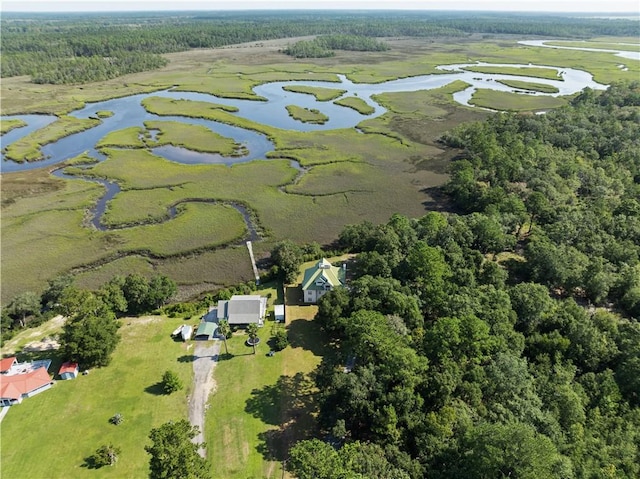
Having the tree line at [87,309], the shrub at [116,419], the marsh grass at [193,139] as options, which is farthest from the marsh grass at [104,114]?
the shrub at [116,419]

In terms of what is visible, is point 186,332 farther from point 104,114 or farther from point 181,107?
point 104,114

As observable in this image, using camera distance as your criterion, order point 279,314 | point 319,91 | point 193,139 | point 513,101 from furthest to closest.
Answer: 1. point 319,91
2. point 513,101
3. point 193,139
4. point 279,314

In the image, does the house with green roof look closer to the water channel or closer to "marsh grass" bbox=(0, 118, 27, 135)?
the water channel

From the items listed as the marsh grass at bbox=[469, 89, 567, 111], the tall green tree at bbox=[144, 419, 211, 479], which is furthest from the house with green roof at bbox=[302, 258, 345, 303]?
the marsh grass at bbox=[469, 89, 567, 111]

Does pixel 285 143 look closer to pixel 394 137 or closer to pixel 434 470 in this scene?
pixel 394 137

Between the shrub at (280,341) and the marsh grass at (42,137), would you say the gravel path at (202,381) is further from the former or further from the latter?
the marsh grass at (42,137)

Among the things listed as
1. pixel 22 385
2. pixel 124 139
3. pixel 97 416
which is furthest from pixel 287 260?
pixel 124 139

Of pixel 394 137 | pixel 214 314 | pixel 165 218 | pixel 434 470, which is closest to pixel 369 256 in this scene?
pixel 214 314

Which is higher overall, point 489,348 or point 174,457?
point 174,457
